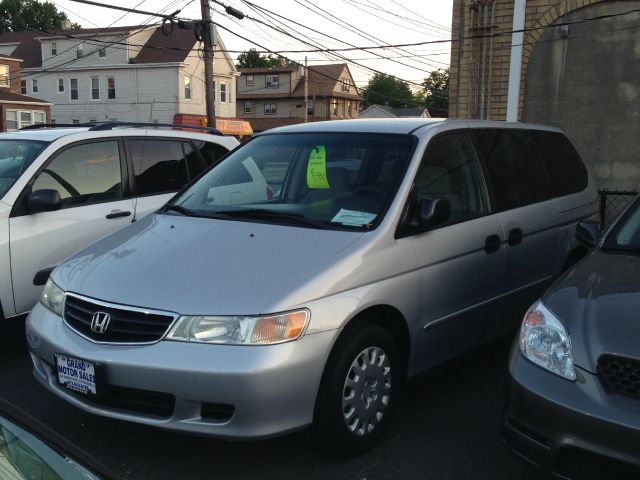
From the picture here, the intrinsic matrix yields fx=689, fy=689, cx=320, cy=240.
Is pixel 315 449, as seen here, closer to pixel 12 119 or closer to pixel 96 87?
pixel 12 119

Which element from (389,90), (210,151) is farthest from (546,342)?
(389,90)

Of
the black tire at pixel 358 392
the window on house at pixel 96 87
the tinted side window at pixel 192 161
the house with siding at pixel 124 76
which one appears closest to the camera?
the black tire at pixel 358 392

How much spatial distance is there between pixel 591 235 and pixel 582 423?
1856 mm

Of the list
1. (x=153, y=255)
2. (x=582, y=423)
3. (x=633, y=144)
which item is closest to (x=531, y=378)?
(x=582, y=423)

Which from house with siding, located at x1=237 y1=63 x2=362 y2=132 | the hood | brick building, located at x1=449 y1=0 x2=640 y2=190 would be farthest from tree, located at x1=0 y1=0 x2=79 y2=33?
the hood

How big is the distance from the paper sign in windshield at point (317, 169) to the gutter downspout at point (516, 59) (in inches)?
274

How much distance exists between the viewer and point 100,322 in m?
3.37

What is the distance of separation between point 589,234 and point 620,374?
1.73m

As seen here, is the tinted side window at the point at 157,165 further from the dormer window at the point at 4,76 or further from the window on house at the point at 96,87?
the window on house at the point at 96,87

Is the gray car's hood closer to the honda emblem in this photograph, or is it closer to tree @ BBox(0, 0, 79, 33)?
the honda emblem

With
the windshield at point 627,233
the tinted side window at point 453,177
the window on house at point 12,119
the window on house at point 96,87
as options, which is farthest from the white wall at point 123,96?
the windshield at point 627,233

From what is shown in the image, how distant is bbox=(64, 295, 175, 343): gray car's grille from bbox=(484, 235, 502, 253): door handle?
2248 mm

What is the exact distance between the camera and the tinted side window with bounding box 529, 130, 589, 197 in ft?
18.4

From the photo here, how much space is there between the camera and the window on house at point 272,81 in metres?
68.1
